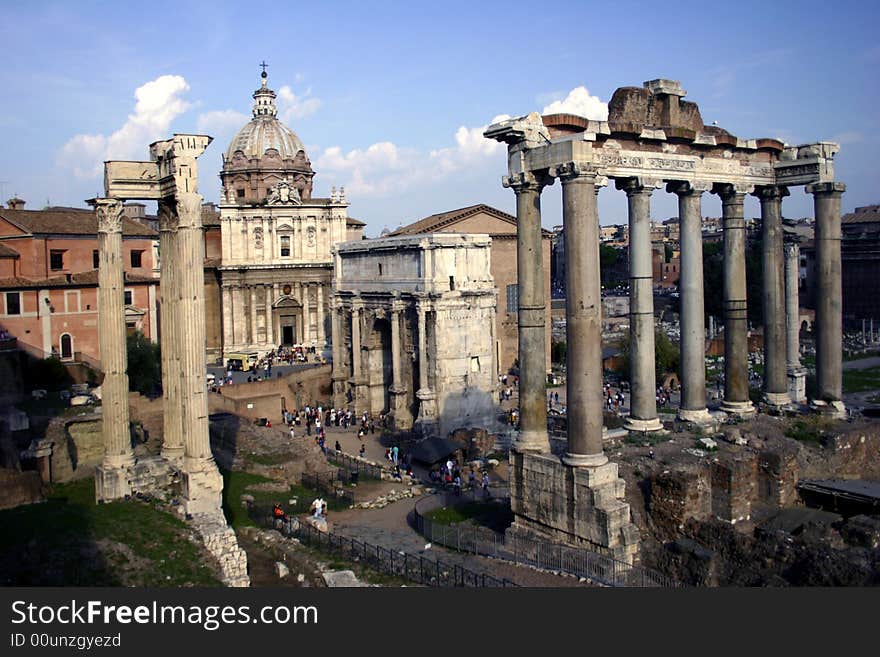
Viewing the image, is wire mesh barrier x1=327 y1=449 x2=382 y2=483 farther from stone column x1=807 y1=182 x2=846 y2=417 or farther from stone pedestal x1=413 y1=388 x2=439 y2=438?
stone column x1=807 y1=182 x2=846 y2=417

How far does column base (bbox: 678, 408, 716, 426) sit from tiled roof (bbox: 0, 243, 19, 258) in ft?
98.6

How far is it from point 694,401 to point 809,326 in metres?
50.8

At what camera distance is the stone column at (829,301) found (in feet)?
64.2

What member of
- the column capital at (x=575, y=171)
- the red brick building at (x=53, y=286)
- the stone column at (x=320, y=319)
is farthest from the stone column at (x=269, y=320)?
the column capital at (x=575, y=171)

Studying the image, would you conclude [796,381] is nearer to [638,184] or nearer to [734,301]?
[734,301]

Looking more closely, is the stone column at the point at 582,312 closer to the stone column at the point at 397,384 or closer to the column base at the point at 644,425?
the column base at the point at 644,425

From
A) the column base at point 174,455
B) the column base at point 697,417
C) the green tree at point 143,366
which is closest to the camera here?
the column base at point 174,455

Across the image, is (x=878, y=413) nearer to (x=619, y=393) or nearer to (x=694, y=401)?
(x=694, y=401)

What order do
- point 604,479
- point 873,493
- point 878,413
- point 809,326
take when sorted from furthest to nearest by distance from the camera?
point 809,326, point 878,413, point 873,493, point 604,479

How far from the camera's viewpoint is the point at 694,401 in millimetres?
18672

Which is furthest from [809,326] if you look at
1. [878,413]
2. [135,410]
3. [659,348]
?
[135,410]

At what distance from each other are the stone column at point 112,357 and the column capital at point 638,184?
1036cm

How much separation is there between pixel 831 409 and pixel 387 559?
439 inches

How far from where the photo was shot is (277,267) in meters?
49.3
